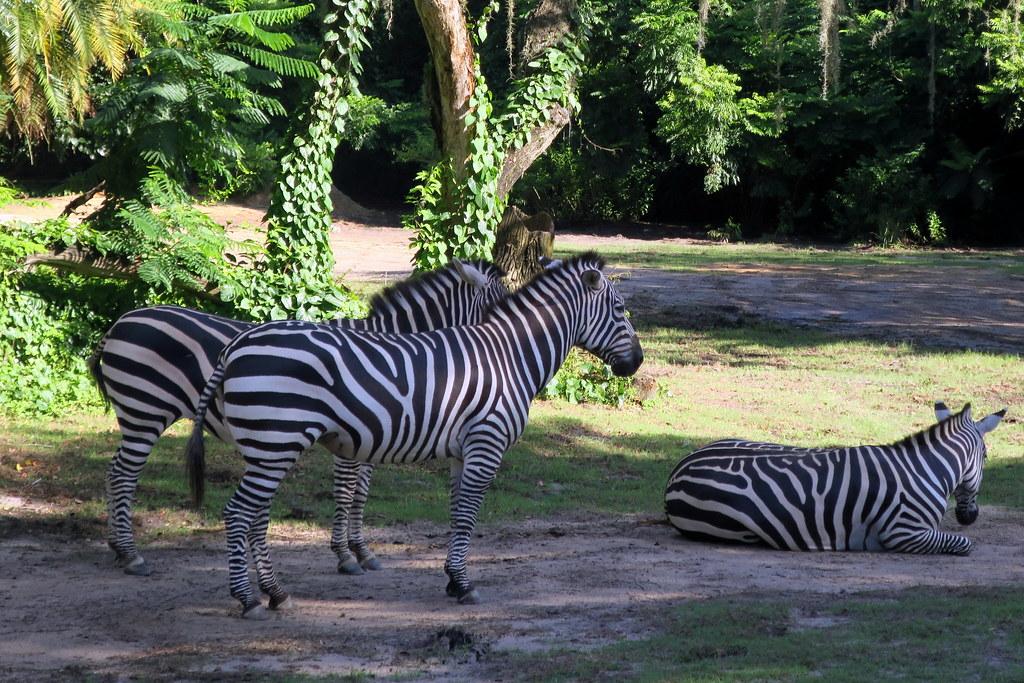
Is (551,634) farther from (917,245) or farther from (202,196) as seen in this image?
(917,245)

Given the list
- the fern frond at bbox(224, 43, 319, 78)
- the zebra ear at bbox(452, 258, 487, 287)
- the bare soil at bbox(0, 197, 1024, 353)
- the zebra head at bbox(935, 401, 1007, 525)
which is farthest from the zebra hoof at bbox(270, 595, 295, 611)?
the bare soil at bbox(0, 197, 1024, 353)

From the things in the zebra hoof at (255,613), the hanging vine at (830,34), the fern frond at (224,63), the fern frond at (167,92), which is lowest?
the zebra hoof at (255,613)

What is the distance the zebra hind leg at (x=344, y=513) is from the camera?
Result: 24.3 feet

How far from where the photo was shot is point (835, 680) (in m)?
5.15

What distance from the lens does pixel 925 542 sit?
8180 millimetres

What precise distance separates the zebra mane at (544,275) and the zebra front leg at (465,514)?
1013 millimetres

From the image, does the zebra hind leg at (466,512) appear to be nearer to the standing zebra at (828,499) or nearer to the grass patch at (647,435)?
the standing zebra at (828,499)

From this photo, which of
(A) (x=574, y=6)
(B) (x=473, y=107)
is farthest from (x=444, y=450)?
(A) (x=574, y=6)

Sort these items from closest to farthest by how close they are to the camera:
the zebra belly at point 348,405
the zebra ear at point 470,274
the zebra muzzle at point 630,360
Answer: the zebra belly at point 348,405 < the zebra muzzle at point 630,360 < the zebra ear at point 470,274

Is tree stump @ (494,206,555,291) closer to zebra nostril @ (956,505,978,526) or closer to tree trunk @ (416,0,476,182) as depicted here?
tree trunk @ (416,0,476,182)

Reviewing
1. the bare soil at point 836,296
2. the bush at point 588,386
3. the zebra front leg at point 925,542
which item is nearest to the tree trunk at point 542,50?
the bush at point 588,386

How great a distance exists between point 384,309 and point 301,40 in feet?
101

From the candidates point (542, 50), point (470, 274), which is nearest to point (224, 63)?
point (542, 50)

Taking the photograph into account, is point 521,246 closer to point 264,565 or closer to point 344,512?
point 344,512
